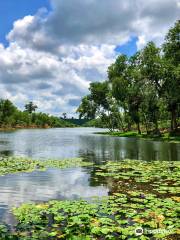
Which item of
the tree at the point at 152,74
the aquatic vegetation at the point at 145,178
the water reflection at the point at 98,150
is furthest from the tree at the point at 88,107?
the aquatic vegetation at the point at 145,178

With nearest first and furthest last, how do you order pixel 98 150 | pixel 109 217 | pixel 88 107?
pixel 109 217 → pixel 98 150 → pixel 88 107

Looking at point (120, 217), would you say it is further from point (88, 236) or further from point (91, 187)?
point (91, 187)

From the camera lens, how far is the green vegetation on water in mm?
10102

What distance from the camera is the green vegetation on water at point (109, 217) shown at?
1010 cm

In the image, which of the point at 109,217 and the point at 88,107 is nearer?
the point at 109,217

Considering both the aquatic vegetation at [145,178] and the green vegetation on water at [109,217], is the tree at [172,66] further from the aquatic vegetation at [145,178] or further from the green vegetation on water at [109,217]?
the green vegetation on water at [109,217]

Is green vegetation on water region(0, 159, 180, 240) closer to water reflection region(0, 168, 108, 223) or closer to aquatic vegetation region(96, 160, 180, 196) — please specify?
aquatic vegetation region(96, 160, 180, 196)

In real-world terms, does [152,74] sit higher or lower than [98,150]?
higher

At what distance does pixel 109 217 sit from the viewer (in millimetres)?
11992

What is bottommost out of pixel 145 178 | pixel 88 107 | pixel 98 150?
pixel 145 178

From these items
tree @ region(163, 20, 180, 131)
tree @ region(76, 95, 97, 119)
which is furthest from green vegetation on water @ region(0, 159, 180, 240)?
tree @ region(76, 95, 97, 119)

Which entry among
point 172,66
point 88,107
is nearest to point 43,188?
point 172,66

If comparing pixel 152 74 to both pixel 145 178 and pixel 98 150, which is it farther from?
pixel 145 178

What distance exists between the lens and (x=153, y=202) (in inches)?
547
